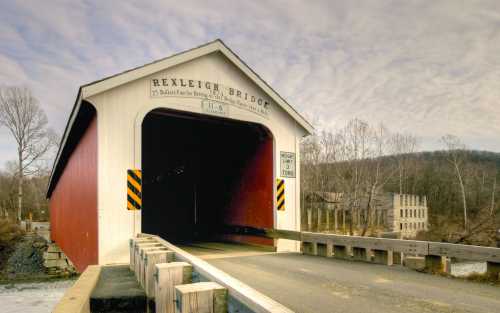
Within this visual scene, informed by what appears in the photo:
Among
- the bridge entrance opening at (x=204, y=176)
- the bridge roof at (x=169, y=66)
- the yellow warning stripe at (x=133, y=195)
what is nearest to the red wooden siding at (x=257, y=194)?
the bridge entrance opening at (x=204, y=176)

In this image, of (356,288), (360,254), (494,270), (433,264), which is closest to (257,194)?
(360,254)

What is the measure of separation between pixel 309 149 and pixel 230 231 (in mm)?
20222

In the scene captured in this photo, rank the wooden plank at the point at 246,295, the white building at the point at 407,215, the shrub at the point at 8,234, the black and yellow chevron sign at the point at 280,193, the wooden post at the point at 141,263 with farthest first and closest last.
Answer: the white building at the point at 407,215
the shrub at the point at 8,234
the black and yellow chevron sign at the point at 280,193
the wooden post at the point at 141,263
the wooden plank at the point at 246,295

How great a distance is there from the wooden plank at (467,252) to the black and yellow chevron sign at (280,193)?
433 cm

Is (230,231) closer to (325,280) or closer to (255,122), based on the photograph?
(255,122)

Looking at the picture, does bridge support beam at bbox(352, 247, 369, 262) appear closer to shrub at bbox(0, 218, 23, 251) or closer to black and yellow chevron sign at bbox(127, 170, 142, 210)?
black and yellow chevron sign at bbox(127, 170, 142, 210)

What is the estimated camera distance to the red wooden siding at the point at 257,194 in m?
10.3

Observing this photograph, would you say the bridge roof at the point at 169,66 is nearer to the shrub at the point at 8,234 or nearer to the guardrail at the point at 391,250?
the guardrail at the point at 391,250

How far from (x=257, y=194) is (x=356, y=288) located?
5.83m

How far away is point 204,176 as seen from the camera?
14.3 m

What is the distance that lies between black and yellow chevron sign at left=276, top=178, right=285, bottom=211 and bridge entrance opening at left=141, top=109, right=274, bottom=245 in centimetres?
22

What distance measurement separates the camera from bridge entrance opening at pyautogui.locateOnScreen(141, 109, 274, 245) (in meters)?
10.7


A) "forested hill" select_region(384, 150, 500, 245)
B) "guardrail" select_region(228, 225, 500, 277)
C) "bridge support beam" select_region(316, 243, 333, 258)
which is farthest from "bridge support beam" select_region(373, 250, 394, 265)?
"forested hill" select_region(384, 150, 500, 245)

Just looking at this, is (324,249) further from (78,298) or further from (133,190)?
(78,298)
